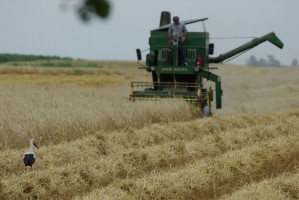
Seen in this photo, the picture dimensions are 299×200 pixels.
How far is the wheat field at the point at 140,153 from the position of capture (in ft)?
20.4

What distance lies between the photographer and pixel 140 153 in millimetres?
8258

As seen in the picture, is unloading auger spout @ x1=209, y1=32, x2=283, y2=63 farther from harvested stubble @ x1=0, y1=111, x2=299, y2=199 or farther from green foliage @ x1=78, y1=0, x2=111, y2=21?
green foliage @ x1=78, y1=0, x2=111, y2=21

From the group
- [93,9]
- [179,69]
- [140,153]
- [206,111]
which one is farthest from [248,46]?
[93,9]

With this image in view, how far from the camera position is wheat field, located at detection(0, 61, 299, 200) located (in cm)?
623

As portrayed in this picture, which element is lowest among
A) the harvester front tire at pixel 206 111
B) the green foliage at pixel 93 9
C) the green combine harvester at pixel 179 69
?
the harvester front tire at pixel 206 111

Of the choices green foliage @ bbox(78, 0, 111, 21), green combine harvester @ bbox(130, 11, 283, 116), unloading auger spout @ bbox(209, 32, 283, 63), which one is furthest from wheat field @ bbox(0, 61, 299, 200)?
green foliage @ bbox(78, 0, 111, 21)

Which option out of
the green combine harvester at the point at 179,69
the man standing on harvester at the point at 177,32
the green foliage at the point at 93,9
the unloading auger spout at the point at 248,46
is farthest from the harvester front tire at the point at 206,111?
the green foliage at the point at 93,9

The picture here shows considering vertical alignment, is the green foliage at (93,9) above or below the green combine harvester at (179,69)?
above

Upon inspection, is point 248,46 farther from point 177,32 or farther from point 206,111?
point 206,111

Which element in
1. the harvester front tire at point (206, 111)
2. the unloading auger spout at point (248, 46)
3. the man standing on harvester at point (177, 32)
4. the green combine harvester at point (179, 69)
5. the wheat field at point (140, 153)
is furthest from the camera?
the unloading auger spout at point (248, 46)

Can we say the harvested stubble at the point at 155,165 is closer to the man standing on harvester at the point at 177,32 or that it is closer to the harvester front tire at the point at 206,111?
the harvester front tire at the point at 206,111

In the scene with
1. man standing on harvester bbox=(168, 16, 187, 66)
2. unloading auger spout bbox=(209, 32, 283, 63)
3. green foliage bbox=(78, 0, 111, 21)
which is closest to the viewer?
green foliage bbox=(78, 0, 111, 21)

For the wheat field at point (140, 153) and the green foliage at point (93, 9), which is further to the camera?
the wheat field at point (140, 153)

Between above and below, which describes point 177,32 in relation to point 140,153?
above
